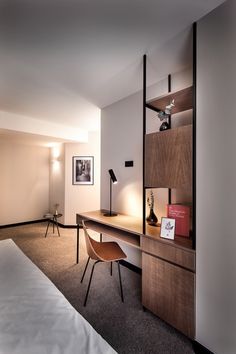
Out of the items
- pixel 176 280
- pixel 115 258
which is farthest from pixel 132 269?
pixel 176 280

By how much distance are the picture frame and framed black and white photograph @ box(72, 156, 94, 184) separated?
3.42 m

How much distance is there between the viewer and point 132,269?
2713 millimetres

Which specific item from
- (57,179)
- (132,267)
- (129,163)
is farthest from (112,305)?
(57,179)

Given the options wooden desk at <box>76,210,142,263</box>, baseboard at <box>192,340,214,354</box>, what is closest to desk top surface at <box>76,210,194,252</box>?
wooden desk at <box>76,210,142,263</box>

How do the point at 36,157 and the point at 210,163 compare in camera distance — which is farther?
the point at 36,157

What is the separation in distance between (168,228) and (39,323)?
1.20m

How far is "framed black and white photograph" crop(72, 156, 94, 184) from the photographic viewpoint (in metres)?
4.92

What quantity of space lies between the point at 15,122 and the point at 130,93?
7.49 ft

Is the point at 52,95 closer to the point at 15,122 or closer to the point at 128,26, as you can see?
the point at 15,122

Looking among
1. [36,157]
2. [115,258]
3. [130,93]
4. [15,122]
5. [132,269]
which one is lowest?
[132,269]

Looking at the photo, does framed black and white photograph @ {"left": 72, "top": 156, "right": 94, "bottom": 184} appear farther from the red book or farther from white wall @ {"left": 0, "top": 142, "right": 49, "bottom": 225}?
the red book

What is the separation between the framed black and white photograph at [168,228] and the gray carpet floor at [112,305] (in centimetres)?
83

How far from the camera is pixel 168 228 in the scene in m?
1.70

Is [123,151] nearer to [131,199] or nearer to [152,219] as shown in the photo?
[131,199]
